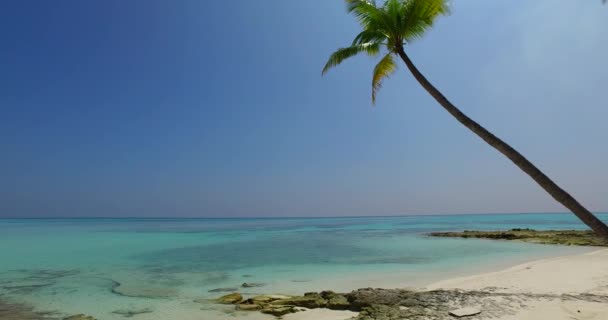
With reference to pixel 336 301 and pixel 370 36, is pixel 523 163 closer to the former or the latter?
pixel 370 36

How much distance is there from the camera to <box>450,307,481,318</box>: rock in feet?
23.8

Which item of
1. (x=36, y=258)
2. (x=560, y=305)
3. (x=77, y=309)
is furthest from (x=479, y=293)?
(x=36, y=258)

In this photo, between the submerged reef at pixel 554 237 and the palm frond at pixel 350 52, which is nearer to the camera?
the palm frond at pixel 350 52

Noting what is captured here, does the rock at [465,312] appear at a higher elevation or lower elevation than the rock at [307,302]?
higher

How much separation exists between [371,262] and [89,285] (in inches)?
483

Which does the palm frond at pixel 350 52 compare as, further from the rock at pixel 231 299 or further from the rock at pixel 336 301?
the rock at pixel 231 299

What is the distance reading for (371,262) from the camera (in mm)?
18266

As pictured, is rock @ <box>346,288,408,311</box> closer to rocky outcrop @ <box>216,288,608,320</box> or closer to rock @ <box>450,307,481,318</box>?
rocky outcrop @ <box>216,288,608,320</box>

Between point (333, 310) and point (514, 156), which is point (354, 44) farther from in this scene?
point (333, 310)

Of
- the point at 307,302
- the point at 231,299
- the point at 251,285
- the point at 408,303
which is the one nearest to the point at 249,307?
the point at 231,299

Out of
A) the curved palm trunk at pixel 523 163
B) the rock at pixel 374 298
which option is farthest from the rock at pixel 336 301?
the curved palm trunk at pixel 523 163

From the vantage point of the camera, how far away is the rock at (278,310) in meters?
8.44

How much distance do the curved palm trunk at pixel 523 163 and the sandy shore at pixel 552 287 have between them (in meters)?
3.64

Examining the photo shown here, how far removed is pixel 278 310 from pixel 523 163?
6.19 metres
